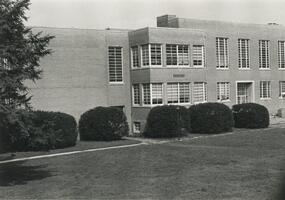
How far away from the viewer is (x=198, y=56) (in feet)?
130

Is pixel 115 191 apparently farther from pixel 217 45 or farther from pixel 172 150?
pixel 217 45

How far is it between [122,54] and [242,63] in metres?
11.0

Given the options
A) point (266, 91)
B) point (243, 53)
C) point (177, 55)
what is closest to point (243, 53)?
point (243, 53)

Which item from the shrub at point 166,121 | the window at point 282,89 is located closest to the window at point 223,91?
the window at point 282,89

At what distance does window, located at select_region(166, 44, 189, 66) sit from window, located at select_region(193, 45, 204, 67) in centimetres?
85

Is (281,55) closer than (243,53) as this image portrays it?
No

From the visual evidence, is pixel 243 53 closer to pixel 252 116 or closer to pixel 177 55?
pixel 177 55

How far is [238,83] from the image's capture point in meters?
43.7

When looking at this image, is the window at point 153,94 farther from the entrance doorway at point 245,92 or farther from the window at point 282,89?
the window at point 282,89

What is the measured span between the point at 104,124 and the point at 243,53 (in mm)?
17589

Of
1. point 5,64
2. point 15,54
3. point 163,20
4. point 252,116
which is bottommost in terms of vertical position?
point 252,116

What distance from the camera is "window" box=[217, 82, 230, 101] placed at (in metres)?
41.8

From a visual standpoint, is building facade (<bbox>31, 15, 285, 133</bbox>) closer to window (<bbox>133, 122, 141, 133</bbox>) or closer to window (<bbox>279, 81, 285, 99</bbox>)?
window (<bbox>133, 122, 141, 133</bbox>)

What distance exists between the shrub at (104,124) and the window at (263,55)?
1818cm
